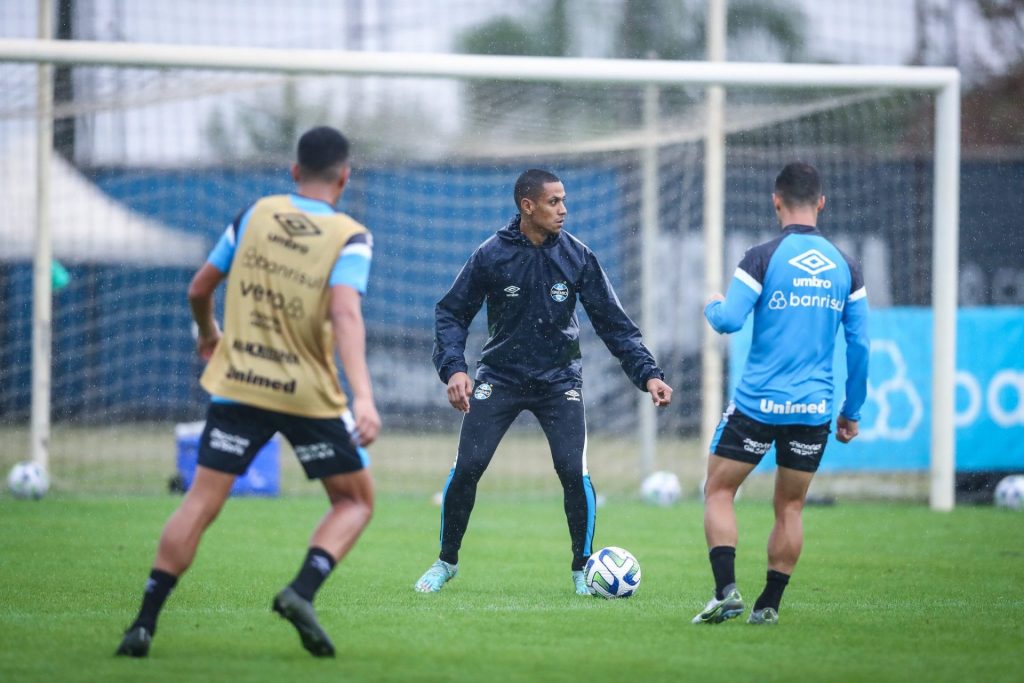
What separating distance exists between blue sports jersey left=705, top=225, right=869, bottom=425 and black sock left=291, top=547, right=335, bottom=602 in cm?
219

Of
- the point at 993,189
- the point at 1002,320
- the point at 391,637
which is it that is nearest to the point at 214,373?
the point at 391,637

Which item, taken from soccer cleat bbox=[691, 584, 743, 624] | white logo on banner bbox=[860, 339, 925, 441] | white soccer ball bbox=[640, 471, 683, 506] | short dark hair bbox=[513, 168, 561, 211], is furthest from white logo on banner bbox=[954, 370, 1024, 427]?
soccer cleat bbox=[691, 584, 743, 624]

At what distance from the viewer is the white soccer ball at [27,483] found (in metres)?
12.9

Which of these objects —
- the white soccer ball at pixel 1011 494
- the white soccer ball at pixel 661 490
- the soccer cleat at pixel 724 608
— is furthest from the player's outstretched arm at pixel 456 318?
the white soccer ball at pixel 1011 494

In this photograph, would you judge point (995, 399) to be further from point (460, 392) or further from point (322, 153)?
point (322, 153)

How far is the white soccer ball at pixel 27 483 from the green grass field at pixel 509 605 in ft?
1.44

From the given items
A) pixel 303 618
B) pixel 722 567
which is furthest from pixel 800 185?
pixel 303 618

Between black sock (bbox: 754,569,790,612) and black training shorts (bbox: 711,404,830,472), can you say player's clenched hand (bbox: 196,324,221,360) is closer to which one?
black training shorts (bbox: 711,404,830,472)

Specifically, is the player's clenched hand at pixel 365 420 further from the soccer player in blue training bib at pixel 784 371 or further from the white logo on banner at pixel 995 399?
the white logo on banner at pixel 995 399

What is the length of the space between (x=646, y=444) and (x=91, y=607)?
8.67 meters

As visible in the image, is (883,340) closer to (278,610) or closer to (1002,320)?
(1002,320)

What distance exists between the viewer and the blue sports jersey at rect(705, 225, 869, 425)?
6.73 m

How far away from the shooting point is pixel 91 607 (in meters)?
7.24

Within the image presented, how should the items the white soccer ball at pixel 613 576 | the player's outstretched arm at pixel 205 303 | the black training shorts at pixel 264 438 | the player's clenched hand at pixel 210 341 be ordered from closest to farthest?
the black training shorts at pixel 264 438 → the player's outstretched arm at pixel 205 303 → the player's clenched hand at pixel 210 341 → the white soccer ball at pixel 613 576
